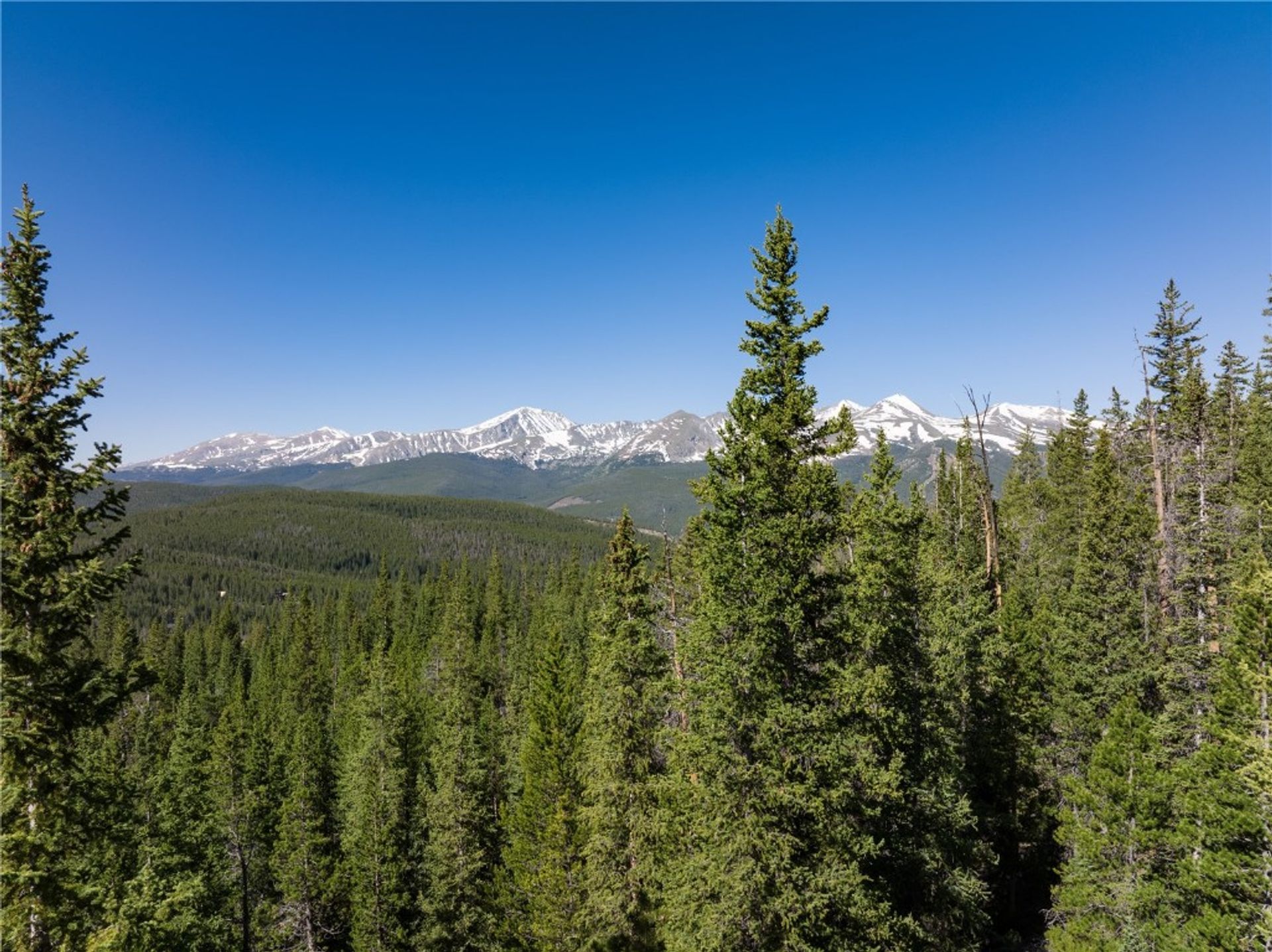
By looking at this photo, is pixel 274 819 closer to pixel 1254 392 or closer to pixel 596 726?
pixel 596 726

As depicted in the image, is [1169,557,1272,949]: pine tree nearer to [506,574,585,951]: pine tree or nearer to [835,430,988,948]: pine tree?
[835,430,988,948]: pine tree

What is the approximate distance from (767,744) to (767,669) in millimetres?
1413

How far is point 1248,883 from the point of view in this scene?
16375mm

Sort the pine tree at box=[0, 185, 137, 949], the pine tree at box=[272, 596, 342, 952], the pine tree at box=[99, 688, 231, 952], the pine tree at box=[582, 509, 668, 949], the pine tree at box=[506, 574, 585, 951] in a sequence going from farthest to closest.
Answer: the pine tree at box=[272, 596, 342, 952]
the pine tree at box=[99, 688, 231, 952]
the pine tree at box=[506, 574, 585, 951]
the pine tree at box=[582, 509, 668, 949]
the pine tree at box=[0, 185, 137, 949]

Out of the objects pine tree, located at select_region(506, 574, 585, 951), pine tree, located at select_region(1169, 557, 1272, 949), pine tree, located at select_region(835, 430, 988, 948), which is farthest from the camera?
pine tree, located at select_region(506, 574, 585, 951)

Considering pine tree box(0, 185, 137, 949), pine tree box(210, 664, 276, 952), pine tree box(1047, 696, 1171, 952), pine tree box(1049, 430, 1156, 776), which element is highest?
pine tree box(0, 185, 137, 949)

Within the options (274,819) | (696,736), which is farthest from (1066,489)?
(274,819)

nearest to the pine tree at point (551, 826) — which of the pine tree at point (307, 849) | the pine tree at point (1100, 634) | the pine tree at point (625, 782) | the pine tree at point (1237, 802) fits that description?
the pine tree at point (625, 782)

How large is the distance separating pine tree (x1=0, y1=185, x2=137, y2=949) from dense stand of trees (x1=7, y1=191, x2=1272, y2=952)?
5 cm

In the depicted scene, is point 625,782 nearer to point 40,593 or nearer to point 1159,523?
point 40,593

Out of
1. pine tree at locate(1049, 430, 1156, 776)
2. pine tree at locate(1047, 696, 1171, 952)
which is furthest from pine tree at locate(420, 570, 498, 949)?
pine tree at locate(1049, 430, 1156, 776)

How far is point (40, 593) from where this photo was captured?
32.5 feet

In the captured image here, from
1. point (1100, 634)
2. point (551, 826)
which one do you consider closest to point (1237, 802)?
point (1100, 634)

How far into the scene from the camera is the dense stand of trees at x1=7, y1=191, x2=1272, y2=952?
400 inches
